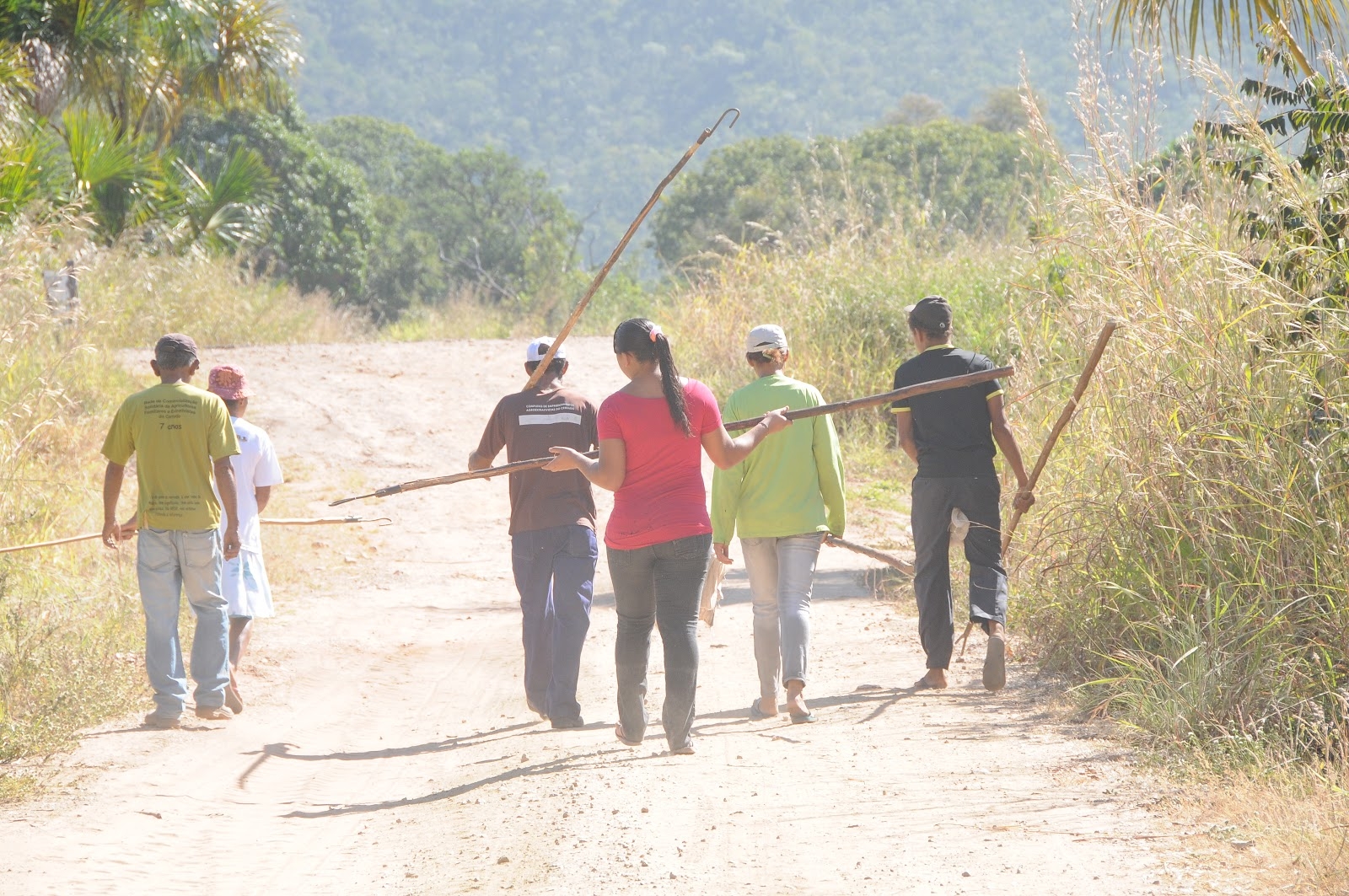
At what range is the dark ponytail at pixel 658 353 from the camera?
17.1 ft

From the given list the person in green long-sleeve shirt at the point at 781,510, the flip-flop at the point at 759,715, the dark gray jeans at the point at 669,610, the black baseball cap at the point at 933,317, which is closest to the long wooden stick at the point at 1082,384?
the black baseball cap at the point at 933,317

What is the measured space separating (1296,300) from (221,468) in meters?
4.71

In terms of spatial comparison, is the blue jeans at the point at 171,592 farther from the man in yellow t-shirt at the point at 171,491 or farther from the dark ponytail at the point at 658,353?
the dark ponytail at the point at 658,353

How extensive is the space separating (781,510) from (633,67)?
106 meters

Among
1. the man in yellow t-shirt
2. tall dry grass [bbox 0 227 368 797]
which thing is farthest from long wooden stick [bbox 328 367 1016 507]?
tall dry grass [bbox 0 227 368 797]

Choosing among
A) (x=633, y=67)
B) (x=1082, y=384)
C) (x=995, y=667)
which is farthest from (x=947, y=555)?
(x=633, y=67)

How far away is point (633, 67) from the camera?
353ft

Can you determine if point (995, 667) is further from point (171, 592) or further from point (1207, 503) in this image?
point (171, 592)

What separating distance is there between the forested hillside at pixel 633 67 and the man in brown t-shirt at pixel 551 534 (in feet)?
274

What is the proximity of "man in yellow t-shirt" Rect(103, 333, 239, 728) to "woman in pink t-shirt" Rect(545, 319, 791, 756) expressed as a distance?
1.94 metres

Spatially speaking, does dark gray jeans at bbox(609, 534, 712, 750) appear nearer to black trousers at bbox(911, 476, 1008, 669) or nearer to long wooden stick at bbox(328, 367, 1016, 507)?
long wooden stick at bbox(328, 367, 1016, 507)

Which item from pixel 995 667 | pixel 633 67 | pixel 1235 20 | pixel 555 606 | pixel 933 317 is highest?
pixel 633 67

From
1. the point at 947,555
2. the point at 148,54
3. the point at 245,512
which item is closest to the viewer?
the point at 947,555

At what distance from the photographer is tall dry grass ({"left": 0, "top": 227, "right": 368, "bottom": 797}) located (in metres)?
6.44
